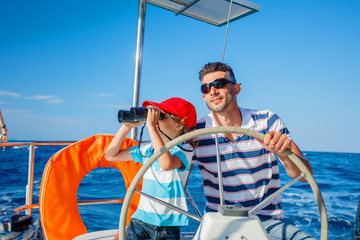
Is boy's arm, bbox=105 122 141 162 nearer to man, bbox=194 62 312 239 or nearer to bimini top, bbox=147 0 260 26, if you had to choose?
man, bbox=194 62 312 239

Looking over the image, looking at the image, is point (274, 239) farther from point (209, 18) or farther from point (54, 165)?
point (209, 18)

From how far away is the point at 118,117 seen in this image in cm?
126

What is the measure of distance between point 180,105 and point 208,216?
27.6 inches

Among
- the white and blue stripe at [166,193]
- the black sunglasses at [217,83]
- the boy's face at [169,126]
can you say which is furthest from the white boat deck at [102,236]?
the black sunglasses at [217,83]

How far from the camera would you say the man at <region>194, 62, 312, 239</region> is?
1.42m

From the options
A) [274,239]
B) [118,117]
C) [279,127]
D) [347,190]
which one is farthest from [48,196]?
[347,190]

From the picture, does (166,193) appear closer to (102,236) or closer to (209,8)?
(102,236)

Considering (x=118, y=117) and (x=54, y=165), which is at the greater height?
(x=118, y=117)

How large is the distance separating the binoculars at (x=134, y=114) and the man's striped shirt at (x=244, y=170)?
47 centimetres

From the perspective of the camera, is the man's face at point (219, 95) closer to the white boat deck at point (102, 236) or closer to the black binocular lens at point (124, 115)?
the black binocular lens at point (124, 115)

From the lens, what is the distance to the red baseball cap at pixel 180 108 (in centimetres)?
137

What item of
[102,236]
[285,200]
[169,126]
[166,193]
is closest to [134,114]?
[169,126]

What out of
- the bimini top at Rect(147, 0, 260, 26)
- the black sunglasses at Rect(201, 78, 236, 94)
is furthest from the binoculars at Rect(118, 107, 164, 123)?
the bimini top at Rect(147, 0, 260, 26)

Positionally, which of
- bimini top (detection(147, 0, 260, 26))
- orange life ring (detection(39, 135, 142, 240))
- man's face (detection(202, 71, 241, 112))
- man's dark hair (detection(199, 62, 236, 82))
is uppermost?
bimini top (detection(147, 0, 260, 26))
